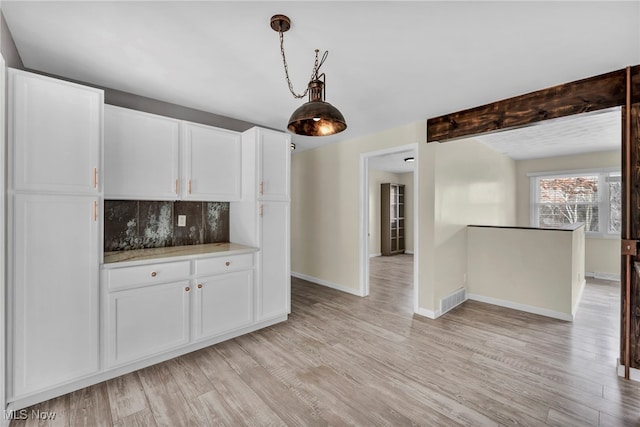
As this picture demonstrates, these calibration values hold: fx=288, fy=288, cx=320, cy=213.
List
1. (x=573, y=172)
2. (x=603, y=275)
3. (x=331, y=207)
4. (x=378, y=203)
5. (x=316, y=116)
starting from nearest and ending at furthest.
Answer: (x=316, y=116) → (x=331, y=207) → (x=603, y=275) → (x=573, y=172) → (x=378, y=203)

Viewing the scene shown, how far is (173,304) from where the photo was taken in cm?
254

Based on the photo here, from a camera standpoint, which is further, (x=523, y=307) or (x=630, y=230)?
(x=523, y=307)

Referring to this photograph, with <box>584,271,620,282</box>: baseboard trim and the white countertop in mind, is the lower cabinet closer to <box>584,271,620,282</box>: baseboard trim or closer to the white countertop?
the white countertop

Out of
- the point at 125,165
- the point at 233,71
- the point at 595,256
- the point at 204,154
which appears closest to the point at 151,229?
the point at 125,165

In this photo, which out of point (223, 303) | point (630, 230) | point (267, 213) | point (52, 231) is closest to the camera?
point (52, 231)

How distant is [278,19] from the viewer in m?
1.75

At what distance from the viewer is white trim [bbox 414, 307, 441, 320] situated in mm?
3535

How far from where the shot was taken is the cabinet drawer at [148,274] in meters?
2.25

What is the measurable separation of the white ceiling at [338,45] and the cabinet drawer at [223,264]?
1652 mm

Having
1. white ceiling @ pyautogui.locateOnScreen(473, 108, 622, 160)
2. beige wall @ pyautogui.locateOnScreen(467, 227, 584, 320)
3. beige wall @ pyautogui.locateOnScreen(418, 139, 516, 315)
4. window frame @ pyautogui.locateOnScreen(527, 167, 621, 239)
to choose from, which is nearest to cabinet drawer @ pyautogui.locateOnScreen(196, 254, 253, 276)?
beige wall @ pyautogui.locateOnScreen(418, 139, 516, 315)

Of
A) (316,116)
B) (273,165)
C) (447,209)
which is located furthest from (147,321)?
(447,209)

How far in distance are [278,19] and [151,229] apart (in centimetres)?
237

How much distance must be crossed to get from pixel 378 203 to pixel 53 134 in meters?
7.05

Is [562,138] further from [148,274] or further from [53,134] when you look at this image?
[53,134]
